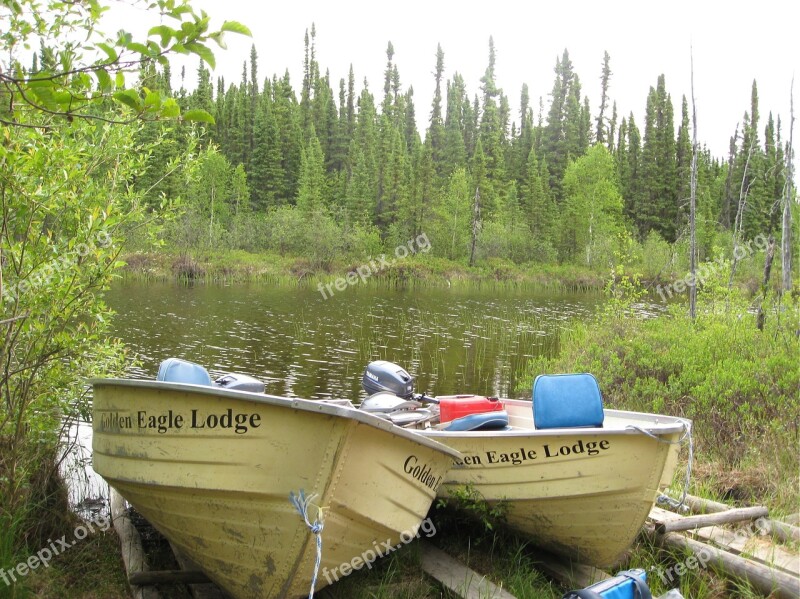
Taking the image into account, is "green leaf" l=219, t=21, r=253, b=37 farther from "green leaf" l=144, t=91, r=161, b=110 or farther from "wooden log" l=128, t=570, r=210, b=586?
"wooden log" l=128, t=570, r=210, b=586

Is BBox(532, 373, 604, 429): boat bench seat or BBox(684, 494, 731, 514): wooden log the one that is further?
BBox(684, 494, 731, 514): wooden log

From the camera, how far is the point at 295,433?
152 inches

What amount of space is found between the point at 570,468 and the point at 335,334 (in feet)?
47.1

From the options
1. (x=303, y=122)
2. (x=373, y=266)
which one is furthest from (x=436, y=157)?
(x=373, y=266)

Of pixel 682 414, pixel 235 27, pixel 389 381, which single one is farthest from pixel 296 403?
pixel 682 414

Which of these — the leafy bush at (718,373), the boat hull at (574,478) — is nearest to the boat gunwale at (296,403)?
the boat hull at (574,478)

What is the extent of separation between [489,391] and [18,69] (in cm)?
1102

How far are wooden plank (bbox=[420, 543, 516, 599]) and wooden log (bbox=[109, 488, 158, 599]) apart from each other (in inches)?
76.0

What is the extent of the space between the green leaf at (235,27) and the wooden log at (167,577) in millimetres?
3729

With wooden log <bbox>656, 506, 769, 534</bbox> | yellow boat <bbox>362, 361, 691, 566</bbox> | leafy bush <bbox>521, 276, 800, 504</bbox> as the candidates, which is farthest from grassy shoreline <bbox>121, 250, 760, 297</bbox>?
yellow boat <bbox>362, 361, 691, 566</bbox>

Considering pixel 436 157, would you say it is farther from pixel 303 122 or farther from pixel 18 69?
pixel 18 69

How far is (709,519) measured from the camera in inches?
216

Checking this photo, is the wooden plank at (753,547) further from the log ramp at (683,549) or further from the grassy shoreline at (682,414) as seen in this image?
the grassy shoreline at (682,414)

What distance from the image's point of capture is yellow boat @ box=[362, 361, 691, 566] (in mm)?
4871
